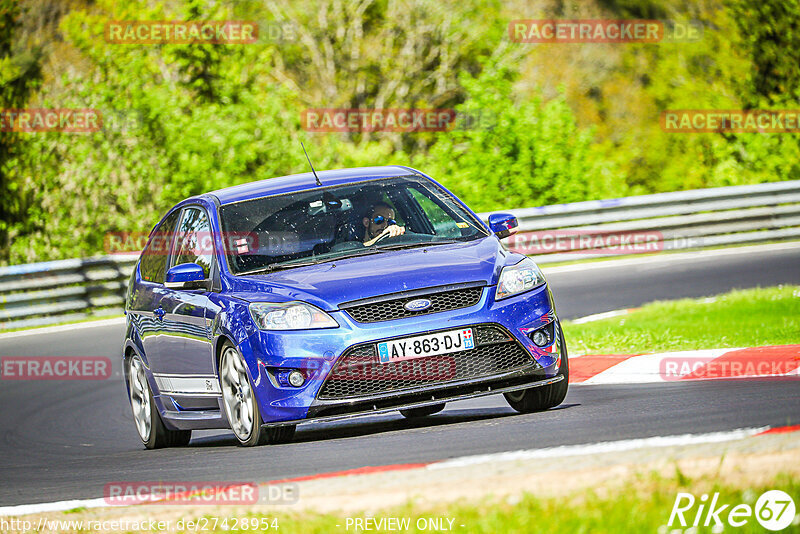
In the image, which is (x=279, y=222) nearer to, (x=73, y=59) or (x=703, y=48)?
(x=73, y=59)

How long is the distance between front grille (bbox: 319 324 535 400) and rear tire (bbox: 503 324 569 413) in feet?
2.01

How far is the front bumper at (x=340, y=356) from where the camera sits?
7.12m

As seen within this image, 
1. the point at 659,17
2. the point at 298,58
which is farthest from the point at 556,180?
the point at 659,17

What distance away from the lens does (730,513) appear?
4.21 meters

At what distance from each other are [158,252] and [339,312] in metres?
2.74

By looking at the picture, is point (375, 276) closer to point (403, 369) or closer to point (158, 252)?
point (403, 369)

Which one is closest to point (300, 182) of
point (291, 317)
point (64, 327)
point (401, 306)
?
point (291, 317)

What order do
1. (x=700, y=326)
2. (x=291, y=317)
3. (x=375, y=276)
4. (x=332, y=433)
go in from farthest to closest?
(x=700, y=326)
(x=332, y=433)
(x=375, y=276)
(x=291, y=317)

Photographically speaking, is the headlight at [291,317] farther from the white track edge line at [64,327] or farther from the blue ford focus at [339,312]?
the white track edge line at [64,327]

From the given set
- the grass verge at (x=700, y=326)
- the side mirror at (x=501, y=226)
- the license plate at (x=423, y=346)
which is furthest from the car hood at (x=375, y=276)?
the grass verge at (x=700, y=326)

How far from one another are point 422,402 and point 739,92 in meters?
23.7

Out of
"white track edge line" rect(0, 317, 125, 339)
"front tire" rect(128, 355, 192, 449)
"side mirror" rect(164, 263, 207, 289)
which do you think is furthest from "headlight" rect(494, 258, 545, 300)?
"white track edge line" rect(0, 317, 125, 339)

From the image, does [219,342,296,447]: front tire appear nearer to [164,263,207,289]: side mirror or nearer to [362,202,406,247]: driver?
[164,263,207,289]: side mirror

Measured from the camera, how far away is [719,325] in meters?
11.3
